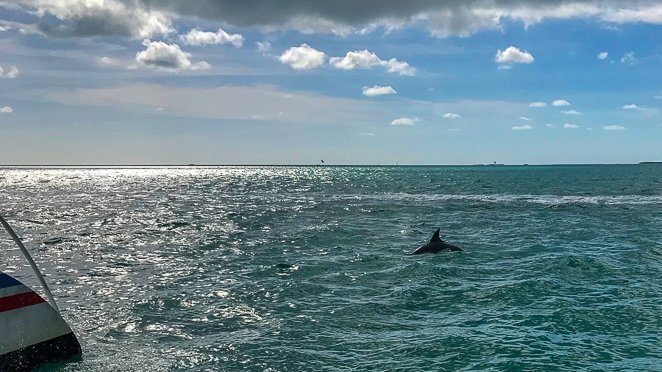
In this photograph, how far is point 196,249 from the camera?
109 ft

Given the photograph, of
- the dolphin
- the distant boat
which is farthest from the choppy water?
the dolphin

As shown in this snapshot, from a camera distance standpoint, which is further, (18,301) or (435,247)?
(435,247)

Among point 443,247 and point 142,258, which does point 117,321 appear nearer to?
point 142,258

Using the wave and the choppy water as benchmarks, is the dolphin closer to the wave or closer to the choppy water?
the choppy water

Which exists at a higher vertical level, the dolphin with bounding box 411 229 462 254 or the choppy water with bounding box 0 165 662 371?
the dolphin with bounding box 411 229 462 254

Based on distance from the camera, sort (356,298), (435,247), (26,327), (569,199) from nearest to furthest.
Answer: (26,327) → (356,298) → (435,247) → (569,199)

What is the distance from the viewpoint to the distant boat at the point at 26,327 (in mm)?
11766

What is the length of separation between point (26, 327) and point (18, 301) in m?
0.69

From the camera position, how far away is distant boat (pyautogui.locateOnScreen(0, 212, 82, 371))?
38.6ft

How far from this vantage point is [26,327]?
480 inches

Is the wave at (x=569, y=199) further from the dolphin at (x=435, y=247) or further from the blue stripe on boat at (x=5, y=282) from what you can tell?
the blue stripe on boat at (x=5, y=282)

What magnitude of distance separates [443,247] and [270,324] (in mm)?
15709

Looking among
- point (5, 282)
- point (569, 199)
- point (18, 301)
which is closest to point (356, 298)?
point (18, 301)

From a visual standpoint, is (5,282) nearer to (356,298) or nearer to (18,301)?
(18,301)
